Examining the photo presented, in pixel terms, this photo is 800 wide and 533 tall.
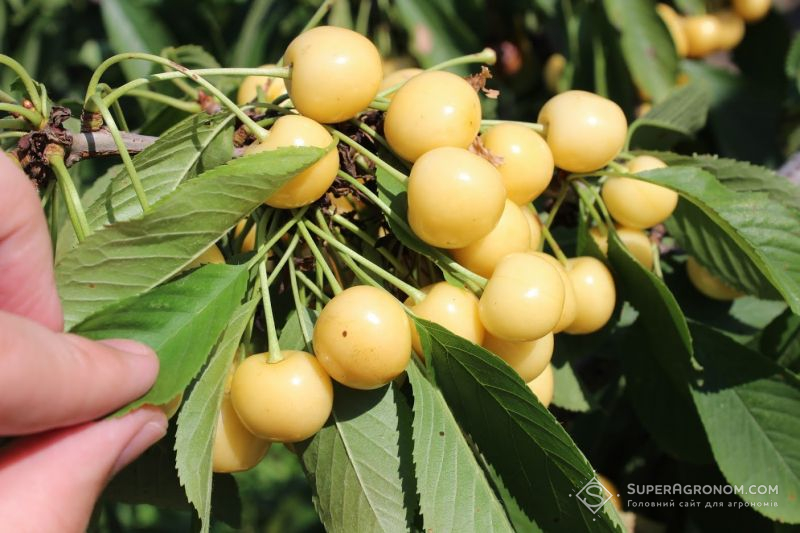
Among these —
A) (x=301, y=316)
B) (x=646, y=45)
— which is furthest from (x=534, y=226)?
(x=646, y=45)

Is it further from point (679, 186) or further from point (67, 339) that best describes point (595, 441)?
point (67, 339)

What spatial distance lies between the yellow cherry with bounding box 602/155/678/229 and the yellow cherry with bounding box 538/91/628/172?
60 mm

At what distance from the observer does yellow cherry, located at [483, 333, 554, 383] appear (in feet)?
2.63

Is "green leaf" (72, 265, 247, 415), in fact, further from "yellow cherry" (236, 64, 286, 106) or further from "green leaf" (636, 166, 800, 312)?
"green leaf" (636, 166, 800, 312)

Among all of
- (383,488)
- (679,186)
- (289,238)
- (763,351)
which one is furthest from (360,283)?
(763,351)

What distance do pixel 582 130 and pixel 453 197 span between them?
0.25 meters

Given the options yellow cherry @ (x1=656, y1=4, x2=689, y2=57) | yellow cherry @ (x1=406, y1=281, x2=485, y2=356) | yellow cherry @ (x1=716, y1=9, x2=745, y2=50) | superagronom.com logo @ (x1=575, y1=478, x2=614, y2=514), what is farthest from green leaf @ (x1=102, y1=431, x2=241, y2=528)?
yellow cherry @ (x1=716, y1=9, x2=745, y2=50)

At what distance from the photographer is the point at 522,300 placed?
734 mm

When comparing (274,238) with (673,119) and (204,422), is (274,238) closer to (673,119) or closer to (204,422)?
(204,422)

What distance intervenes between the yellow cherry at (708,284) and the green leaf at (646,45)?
19.8 inches

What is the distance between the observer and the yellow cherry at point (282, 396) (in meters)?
0.73

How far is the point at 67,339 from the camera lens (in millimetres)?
609

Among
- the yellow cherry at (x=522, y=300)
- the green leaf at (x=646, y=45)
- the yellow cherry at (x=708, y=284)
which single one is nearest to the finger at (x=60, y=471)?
the yellow cherry at (x=522, y=300)

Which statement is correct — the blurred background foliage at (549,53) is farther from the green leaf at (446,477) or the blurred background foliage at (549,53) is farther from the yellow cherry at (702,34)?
the green leaf at (446,477)
